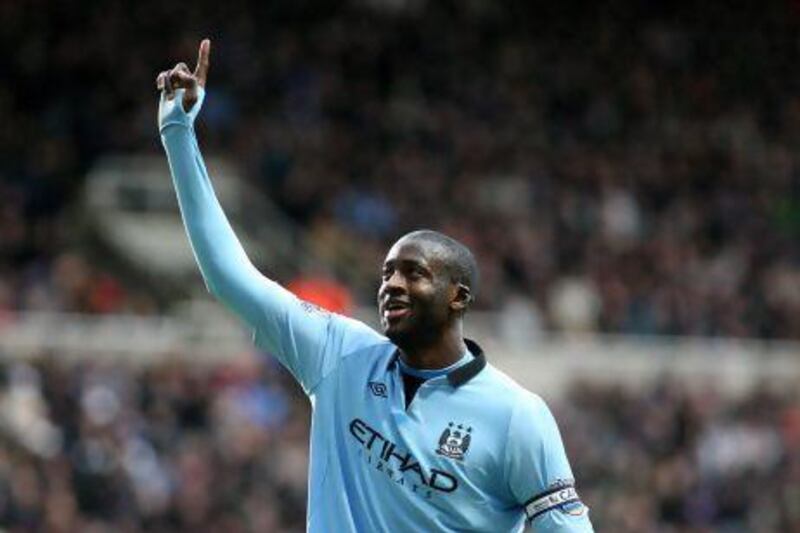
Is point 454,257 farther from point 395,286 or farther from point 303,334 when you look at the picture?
point 303,334

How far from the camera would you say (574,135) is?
23.8m

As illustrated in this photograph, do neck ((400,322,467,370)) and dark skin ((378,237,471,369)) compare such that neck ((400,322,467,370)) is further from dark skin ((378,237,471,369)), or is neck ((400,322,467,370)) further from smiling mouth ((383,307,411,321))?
smiling mouth ((383,307,411,321))

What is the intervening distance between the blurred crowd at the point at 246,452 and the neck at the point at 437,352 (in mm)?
8519

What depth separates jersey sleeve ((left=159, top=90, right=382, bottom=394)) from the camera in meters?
5.35

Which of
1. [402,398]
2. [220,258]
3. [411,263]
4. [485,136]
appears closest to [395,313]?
[411,263]

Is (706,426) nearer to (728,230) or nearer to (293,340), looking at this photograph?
(728,230)

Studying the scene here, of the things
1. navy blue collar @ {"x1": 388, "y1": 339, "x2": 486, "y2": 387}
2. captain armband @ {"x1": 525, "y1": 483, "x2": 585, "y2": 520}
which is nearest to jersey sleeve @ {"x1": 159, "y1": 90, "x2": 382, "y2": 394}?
navy blue collar @ {"x1": 388, "y1": 339, "x2": 486, "y2": 387}

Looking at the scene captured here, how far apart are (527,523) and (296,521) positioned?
9497 millimetres

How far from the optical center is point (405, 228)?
2045 centimetres

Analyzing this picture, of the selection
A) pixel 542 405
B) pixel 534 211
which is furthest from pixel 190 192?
pixel 534 211

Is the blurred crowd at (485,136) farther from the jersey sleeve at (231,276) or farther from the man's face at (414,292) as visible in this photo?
the man's face at (414,292)

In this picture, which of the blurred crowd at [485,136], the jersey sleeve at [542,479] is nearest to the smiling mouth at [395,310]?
the jersey sleeve at [542,479]

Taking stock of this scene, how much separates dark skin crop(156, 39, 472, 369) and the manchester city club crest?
19cm

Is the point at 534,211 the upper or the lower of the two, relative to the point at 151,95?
lower
